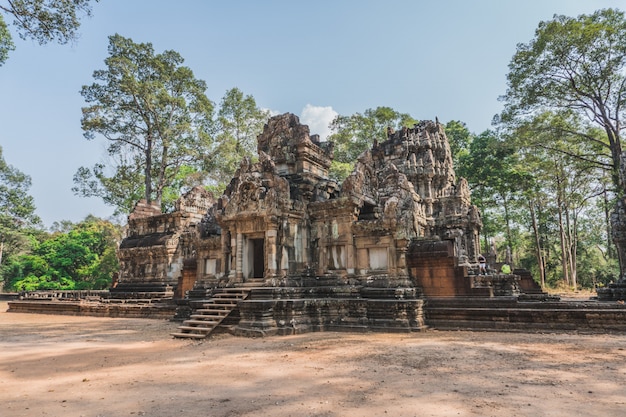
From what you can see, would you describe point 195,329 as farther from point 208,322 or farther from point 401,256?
point 401,256

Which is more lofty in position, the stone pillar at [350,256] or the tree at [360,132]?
the tree at [360,132]

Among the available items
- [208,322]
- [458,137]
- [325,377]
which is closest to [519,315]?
[325,377]

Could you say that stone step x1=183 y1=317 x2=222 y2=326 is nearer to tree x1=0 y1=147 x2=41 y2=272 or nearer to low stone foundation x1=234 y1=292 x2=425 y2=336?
low stone foundation x1=234 y1=292 x2=425 y2=336

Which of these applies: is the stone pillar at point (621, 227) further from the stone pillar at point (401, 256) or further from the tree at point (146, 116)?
the tree at point (146, 116)

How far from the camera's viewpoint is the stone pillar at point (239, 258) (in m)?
12.7

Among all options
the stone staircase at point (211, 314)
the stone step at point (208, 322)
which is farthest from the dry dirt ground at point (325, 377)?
the stone step at point (208, 322)

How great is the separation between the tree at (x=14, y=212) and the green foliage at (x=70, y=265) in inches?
239

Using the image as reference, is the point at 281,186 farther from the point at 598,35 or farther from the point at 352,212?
the point at 598,35

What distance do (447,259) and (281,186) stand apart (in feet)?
18.3

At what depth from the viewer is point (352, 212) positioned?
1234cm

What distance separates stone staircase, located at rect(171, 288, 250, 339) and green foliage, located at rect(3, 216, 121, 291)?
25.5 meters

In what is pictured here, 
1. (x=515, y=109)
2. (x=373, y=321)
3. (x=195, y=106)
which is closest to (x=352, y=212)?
(x=373, y=321)

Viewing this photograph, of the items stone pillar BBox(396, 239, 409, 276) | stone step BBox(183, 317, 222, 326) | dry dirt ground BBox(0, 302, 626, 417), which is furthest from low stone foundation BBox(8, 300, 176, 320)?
stone pillar BBox(396, 239, 409, 276)

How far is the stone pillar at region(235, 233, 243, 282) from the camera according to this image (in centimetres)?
1274
